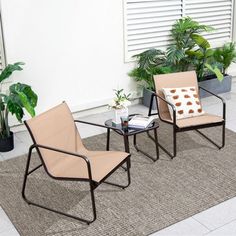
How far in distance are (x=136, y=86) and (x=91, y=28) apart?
44.0 inches

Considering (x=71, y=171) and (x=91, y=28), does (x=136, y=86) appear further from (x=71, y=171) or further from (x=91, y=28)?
(x=71, y=171)

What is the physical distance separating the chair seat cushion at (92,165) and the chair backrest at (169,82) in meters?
1.13

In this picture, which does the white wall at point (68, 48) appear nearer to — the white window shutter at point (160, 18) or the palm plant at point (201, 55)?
the white window shutter at point (160, 18)

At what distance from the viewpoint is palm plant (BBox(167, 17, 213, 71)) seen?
17.5ft

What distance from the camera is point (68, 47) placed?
4.89m

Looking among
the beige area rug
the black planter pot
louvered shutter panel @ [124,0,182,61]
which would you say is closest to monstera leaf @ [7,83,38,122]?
the black planter pot

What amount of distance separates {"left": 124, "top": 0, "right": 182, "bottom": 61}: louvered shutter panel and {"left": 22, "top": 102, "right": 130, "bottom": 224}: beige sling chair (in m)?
2.25

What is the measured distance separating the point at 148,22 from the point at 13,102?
94.9 inches

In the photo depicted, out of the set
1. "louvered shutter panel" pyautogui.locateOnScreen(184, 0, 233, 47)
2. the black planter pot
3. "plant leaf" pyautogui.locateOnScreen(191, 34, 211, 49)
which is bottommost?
the black planter pot

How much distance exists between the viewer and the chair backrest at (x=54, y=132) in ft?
10.0

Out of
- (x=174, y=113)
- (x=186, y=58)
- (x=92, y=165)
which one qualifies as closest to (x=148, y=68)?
(x=186, y=58)

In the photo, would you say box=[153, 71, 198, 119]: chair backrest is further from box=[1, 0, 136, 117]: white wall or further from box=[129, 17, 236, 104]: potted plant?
box=[1, 0, 136, 117]: white wall

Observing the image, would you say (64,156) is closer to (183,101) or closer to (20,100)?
(20,100)

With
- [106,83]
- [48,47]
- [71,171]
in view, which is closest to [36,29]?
[48,47]
